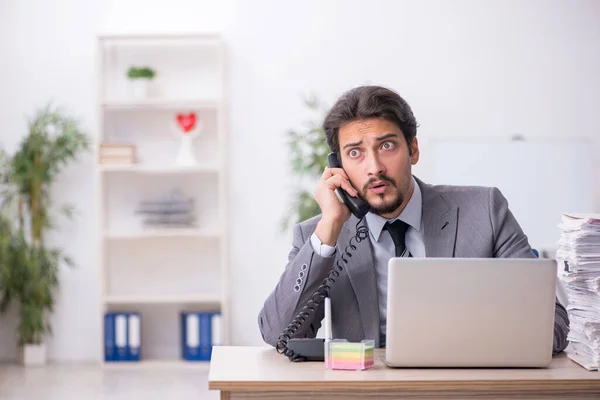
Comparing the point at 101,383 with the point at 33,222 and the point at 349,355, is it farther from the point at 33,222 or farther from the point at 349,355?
the point at 349,355

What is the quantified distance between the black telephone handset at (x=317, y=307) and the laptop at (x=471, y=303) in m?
0.25

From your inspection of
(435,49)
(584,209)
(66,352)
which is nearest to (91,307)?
(66,352)

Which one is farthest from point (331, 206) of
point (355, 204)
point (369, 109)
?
point (369, 109)

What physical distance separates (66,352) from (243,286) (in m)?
1.28

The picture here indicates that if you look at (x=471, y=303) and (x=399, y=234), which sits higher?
(x=399, y=234)

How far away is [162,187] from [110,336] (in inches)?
41.7

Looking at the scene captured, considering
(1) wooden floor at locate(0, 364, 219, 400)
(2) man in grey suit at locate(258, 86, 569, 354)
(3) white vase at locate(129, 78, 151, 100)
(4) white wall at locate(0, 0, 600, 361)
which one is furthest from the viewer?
(4) white wall at locate(0, 0, 600, 361)

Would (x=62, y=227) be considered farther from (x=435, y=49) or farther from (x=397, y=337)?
(x=397, y=337)

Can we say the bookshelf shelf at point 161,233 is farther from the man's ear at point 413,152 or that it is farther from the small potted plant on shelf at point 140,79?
the man's ear at point 413,152

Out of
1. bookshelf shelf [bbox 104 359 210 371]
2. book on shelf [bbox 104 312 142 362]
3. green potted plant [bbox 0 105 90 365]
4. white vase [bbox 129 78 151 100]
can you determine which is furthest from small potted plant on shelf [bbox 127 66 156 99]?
bookshelf shelf [bbox 104 359 210 371]

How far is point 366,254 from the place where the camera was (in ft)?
8.22

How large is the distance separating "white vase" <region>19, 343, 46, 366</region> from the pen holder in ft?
13.8

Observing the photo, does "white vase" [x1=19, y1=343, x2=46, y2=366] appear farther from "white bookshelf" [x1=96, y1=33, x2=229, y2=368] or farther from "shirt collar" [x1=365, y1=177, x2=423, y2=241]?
"shirt collar" [x1=365, y1=177, x2=423, y2=241]

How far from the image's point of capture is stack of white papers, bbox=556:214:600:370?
209 centimetres
